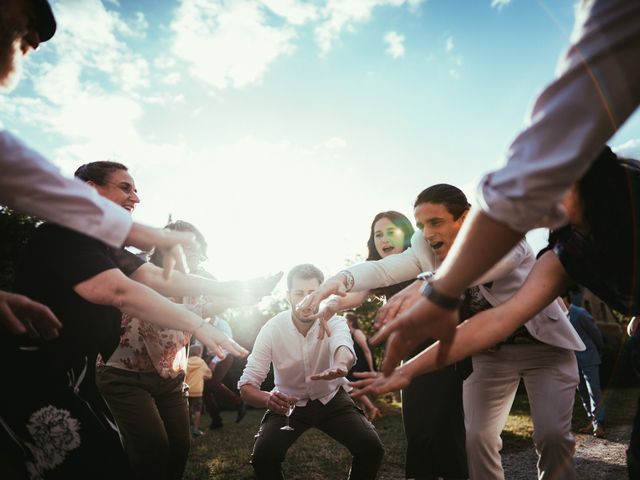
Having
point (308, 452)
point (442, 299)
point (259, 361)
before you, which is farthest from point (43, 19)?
point (308, 452)

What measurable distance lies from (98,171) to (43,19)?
1575mm

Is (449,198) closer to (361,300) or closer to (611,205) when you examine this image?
(361,300)

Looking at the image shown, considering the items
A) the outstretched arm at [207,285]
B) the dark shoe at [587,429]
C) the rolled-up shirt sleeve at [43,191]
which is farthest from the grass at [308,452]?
the rolled-up shirt sleeve at [43,191]

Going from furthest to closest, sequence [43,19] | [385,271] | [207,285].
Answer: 1. [385,271]
2. [207,285]
3. [43,19]

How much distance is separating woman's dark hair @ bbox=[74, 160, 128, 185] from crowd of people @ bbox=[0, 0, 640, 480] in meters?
0.02

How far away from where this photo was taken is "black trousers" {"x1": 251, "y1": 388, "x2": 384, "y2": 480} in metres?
3.57

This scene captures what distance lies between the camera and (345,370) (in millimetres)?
3602

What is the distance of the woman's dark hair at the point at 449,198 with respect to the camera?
350cm

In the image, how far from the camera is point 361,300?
3627 mm

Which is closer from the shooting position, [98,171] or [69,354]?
[69,354]

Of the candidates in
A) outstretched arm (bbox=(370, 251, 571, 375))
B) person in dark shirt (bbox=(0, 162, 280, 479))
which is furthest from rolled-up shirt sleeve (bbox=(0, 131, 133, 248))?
outstretched arm (bbox=(370, 251, 571, 375))

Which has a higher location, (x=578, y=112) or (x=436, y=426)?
(x=578, y=112)

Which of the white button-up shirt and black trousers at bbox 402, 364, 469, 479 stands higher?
the white button-up shirt

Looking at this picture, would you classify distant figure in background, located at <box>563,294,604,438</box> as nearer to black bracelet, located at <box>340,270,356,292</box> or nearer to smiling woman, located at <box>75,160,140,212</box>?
black bracelet, located at <box>340,270,356,292</box>
